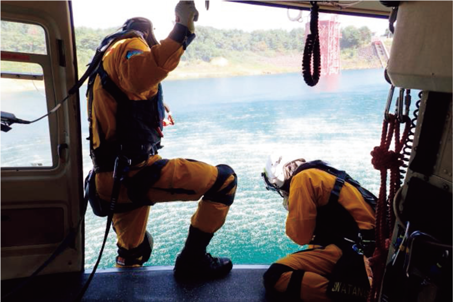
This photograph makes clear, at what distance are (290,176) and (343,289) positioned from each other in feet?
2.29

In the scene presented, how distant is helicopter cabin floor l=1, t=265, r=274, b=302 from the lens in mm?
1857

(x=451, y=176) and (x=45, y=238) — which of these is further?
(x=45, y=238)

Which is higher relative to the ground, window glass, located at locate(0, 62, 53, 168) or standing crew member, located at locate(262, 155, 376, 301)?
window glass, located at locate(0, 62, 53, 168)

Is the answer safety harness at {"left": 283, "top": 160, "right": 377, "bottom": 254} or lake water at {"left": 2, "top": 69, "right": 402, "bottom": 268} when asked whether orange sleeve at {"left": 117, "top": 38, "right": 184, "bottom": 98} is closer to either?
lake water at {"left": 2, "top": 69, "right": 402, "bottom": 268}

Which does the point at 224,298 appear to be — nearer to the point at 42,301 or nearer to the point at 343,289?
the point at 343,289

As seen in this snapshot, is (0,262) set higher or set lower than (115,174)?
lower

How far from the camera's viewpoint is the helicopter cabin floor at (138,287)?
73.1 inches

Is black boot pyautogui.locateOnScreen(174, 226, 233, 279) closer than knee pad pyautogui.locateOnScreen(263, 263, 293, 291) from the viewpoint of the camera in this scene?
No

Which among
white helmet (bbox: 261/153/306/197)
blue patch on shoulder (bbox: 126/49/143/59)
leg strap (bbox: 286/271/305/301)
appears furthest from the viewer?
white helmet (bbox: 261/153/306/197)

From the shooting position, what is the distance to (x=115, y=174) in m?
1.73

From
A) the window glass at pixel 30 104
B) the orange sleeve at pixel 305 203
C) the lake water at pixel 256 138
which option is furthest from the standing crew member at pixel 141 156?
the lake water at pixel 256 138

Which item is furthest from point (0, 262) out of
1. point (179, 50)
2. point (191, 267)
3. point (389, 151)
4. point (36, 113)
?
point (389, 151)

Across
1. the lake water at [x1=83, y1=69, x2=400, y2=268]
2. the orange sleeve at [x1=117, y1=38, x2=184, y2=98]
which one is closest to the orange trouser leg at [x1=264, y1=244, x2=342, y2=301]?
the lake water at [x1=83, y1=69, x2=400, y2=268]

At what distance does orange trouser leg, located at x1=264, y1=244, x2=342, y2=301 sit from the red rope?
2.08ft
